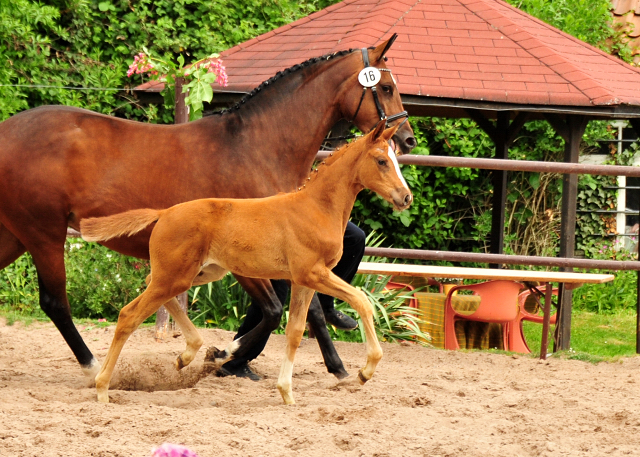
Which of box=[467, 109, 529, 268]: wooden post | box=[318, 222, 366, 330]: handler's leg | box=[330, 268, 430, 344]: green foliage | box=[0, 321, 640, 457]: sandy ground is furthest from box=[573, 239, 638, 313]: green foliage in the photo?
box=[318, 222, 366, 330]: handler's leg

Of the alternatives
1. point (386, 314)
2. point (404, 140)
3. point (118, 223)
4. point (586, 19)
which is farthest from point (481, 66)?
point (118, 223)

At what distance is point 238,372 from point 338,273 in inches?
36.1

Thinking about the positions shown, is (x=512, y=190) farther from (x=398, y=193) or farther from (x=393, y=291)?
(x=398, y=193)

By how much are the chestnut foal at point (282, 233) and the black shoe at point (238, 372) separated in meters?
0.96

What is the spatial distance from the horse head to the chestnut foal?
0.75m

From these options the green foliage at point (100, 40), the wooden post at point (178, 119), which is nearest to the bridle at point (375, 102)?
the wooden post at point (178, 119)

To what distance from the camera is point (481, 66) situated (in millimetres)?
7879

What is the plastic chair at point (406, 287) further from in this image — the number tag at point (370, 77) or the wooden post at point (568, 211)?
the number tag at point (370, 77)

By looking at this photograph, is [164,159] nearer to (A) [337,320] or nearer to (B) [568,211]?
(A) [337,320]

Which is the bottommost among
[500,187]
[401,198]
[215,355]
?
[215,355]

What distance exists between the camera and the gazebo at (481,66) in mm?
7410

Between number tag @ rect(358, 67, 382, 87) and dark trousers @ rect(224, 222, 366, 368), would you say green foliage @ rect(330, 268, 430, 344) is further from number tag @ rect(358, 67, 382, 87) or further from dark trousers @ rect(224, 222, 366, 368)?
→ number tag @ rect(358, 67, 382, 87)

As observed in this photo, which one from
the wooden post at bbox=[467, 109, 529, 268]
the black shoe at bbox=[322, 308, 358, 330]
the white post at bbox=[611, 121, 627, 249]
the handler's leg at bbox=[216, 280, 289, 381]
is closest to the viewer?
the handler's leg at bbox=[216, 280, 289, 381]

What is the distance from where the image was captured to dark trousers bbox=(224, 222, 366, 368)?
503 centimetres
